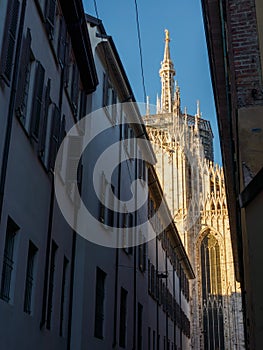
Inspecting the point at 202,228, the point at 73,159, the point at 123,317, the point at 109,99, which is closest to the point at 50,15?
the point at 73,159

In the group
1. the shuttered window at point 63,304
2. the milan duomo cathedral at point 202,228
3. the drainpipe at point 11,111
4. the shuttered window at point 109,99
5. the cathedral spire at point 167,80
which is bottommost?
the shuttered window at point 63,304

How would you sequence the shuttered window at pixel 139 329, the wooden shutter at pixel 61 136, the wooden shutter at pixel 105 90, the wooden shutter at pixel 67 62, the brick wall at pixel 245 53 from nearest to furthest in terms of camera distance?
1. the brick wall at pixel 245 53
2. the wooden shutter at pixel 61 136
3. the wooden shutter at pixel 67 62
4. the wooden shutter at pixel 105 90
5. the shuttered window at pixel 139 329

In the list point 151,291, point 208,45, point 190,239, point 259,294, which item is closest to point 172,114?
point 190,239

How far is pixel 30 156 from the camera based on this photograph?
9938 mm

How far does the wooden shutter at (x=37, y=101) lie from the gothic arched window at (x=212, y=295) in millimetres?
55990

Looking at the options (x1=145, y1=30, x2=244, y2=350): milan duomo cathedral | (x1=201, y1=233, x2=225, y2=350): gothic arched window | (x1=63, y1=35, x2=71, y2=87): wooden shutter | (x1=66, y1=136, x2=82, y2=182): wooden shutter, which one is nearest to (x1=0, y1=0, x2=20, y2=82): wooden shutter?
(x1=63, y1=35, x2=71, y2=87): wooden shutter

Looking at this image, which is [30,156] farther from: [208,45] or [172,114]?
[172,114]

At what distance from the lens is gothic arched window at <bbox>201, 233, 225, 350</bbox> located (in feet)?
204

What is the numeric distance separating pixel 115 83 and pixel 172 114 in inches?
2535

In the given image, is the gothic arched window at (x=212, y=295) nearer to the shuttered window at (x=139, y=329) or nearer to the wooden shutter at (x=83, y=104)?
the shuttered window at (x=139, y=329)

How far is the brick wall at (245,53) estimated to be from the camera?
9.39 m

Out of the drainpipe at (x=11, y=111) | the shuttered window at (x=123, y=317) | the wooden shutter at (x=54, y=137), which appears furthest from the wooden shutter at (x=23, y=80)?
the shuttered window at (x=123, y=317)

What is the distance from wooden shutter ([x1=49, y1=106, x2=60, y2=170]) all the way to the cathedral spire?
79.9m

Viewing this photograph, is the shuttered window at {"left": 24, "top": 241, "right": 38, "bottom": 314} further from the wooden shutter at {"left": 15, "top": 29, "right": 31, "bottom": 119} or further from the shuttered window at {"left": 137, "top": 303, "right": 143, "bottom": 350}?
the shuttered window at {"left": 137, "top": 303, "right": 143, "bottom": 350}
